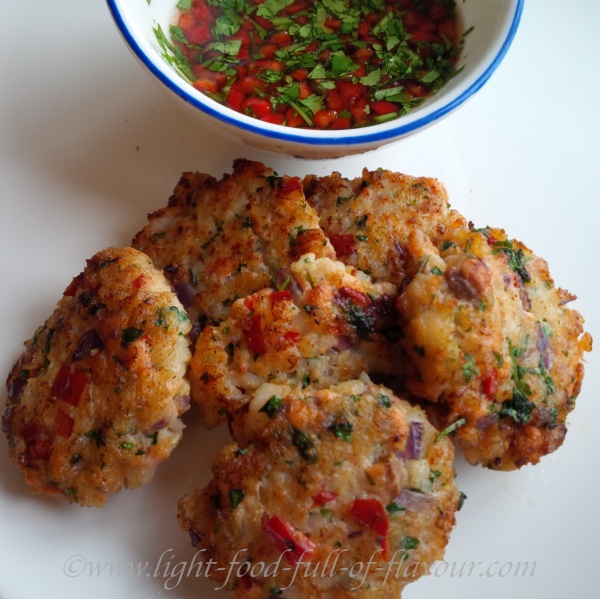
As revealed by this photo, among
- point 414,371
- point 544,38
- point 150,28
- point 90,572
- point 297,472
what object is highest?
point 544,38

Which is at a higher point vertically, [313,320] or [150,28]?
[150,28]

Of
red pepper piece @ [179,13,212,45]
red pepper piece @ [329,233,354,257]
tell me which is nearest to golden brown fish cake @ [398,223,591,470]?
red pepper piece @ [329,233,354,257]

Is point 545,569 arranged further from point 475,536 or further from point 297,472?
point 297,472

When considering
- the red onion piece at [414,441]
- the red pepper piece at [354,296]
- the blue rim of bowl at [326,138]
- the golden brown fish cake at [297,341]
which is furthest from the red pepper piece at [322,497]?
the blue rim of bowl at [326,138]

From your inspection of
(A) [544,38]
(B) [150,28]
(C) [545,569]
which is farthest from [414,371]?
(A) [544,38]

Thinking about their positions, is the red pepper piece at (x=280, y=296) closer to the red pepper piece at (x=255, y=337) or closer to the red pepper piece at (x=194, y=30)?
the red pepper piece at (x=255, y=337)

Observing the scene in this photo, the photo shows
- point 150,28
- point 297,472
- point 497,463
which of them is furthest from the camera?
point 150,28

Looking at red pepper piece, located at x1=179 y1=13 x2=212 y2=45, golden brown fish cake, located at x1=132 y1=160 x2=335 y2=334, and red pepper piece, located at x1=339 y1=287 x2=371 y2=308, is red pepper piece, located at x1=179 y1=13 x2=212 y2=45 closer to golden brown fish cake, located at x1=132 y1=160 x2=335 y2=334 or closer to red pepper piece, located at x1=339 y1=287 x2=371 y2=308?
golden brown fish cake, located at x1=132 y1=160 x2=335 y2=334
